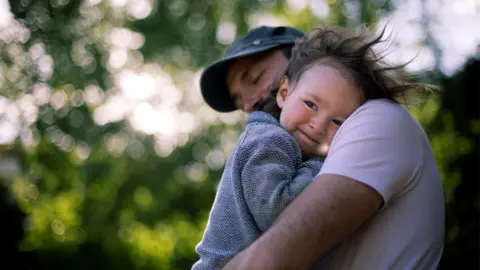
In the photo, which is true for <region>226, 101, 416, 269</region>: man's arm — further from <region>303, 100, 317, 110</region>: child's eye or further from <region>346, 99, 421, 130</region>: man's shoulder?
<region>303, 100, 317, 110</region>: child's eye

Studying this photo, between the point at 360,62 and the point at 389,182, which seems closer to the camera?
the point at 389,182

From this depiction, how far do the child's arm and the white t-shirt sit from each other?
0.50 feet

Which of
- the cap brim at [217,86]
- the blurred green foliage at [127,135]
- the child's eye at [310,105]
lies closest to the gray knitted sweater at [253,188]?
the child's eye at [310,105]

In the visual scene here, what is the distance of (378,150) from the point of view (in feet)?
6.75

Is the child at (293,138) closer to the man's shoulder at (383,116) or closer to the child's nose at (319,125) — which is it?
the child's nose at (319,125)

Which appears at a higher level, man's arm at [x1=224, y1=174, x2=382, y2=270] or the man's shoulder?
the man's shoulder

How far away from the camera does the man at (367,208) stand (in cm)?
190

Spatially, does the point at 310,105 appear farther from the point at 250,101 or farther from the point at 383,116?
the point at 250,101

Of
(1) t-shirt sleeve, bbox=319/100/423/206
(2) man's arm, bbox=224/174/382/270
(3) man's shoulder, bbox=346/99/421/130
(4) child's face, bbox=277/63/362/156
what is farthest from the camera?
(4) child's face, bbox=277/63/362/156

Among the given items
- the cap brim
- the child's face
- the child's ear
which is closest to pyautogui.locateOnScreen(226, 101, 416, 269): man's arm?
the child's face

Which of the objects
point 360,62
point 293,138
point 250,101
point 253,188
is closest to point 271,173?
point 253,188

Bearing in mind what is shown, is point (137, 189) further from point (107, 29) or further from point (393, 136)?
point (393, 136)

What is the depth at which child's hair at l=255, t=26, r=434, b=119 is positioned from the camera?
2363mm

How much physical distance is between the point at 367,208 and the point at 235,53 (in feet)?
6.17
